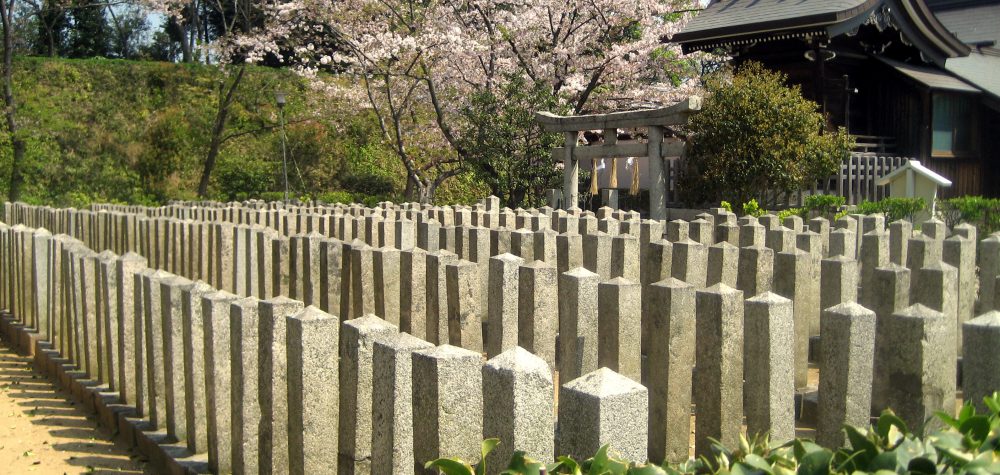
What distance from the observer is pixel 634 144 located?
13219 mm

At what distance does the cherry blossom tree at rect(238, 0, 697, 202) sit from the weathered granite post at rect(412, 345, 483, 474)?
15532mm

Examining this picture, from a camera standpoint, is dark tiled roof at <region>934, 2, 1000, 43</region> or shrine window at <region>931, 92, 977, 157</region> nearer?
shrine window at <region>931, 92, 977, 157</region>

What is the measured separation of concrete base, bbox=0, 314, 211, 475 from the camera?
12.0 ft

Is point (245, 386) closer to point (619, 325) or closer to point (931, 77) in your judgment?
point (619, 325)

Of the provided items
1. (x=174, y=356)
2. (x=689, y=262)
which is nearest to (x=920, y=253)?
(x=689, y=262)

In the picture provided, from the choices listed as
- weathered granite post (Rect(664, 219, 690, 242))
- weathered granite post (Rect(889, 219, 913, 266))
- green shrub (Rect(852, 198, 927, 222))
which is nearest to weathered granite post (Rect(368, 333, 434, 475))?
weathered granite post (Rect(664, 219, 690, 242))

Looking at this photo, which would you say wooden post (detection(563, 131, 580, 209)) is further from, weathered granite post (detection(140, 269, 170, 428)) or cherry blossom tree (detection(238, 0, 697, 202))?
weathered granite post (detection(140, 269, 170, 428))

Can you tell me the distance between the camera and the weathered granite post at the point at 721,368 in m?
2.67

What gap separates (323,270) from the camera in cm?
491

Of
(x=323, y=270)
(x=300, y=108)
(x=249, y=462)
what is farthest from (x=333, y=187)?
(x=249, y=462)

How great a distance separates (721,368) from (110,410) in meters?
3.24

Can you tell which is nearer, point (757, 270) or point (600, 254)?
point (757, 270)

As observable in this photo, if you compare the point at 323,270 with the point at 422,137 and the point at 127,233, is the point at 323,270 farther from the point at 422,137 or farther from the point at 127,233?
the point at 422,137

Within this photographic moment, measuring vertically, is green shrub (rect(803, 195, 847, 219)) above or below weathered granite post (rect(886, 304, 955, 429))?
above
